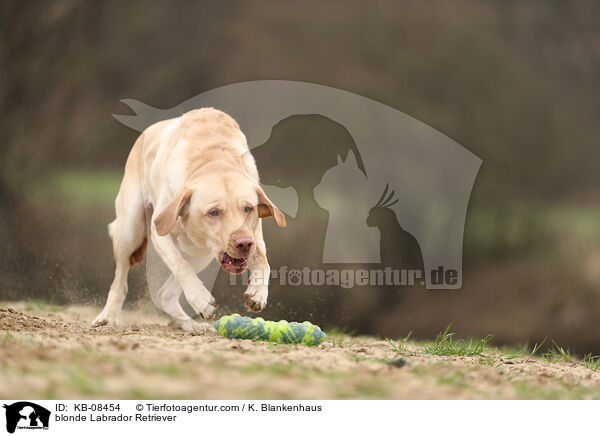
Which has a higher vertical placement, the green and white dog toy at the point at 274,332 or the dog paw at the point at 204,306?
the dog paw at the point at 204,306

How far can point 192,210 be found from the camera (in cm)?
426

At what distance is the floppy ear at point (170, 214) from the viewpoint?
4.15 meters

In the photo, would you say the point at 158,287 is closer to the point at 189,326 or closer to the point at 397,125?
the point at 189,326

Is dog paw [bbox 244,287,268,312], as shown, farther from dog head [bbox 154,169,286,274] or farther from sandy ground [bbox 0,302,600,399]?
sandy ground [bbox 0,302,600,399]

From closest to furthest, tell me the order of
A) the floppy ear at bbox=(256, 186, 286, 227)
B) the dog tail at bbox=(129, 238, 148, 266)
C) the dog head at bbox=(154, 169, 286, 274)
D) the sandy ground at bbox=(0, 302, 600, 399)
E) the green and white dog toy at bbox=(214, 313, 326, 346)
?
the sandy ground at bbox=(0, 302, 600, 399) < the green and white dog toy at bbox=(214, 313, 326, 346) < the dog head at bbox=(154, 169, 286, 274) < the floppy ear at bbox=(256, 186, 286, 227) < the dog tail at bbox=(129, 238, 148, 266)

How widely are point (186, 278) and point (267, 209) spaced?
740mm

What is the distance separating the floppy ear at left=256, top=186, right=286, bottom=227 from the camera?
14.1 ft

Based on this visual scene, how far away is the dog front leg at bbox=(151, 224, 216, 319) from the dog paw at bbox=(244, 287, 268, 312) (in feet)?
0.77

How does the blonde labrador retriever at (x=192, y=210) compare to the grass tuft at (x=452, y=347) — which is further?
the grass tuft at (x=452, y=347)

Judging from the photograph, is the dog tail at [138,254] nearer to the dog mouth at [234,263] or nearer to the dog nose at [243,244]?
the dog mouth at [234,263]

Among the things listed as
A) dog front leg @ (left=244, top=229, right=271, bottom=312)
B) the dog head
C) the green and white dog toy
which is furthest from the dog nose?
the green and white dog toy

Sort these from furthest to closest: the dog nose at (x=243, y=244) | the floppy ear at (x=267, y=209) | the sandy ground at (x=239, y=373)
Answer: the floppy ear at (x=267, y=209), the dog nose at (x=243, y=244), the sandy ground at (x=239, y=373)
